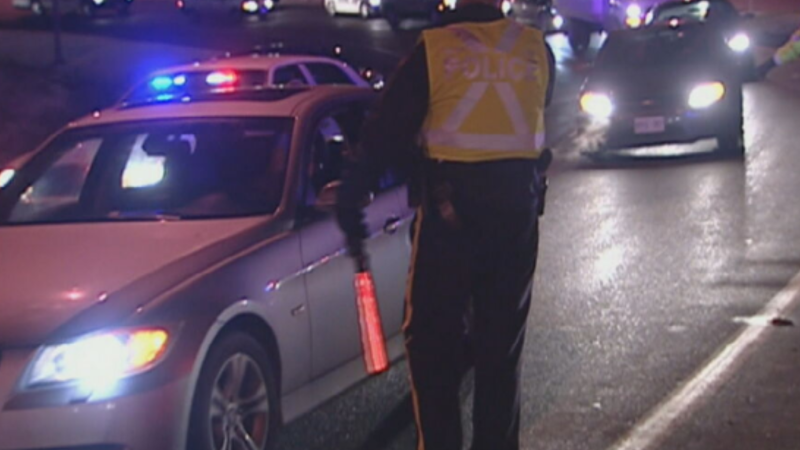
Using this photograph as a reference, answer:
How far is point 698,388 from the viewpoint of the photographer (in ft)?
25.0

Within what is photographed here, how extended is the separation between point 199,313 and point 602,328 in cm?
381

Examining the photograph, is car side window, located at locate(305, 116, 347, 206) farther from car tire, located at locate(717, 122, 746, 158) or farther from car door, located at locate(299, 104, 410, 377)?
car tire, located at locate(717, 122, 746, 158)

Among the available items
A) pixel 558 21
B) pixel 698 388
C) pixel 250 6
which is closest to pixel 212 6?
pixel 250 6

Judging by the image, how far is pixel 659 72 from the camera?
1805 cm

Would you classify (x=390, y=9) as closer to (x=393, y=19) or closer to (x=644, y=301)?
(x=393, y=19)

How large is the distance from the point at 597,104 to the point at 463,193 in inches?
523

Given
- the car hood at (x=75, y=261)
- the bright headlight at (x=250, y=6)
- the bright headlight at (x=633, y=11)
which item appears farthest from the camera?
the bright headlight at (x=250, y=6)

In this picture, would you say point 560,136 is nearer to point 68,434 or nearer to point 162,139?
point 162,139

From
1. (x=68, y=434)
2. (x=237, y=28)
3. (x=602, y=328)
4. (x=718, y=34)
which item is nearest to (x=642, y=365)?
(x=602, y=328)

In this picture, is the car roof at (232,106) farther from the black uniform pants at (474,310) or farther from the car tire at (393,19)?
the car tire at (393,19)

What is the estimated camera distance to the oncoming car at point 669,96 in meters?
17.5

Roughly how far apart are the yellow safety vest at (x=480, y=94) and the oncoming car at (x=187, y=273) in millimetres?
1310

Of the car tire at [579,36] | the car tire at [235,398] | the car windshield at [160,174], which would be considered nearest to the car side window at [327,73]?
the car windshield at [160,174]

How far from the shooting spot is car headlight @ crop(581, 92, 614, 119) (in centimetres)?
1808
